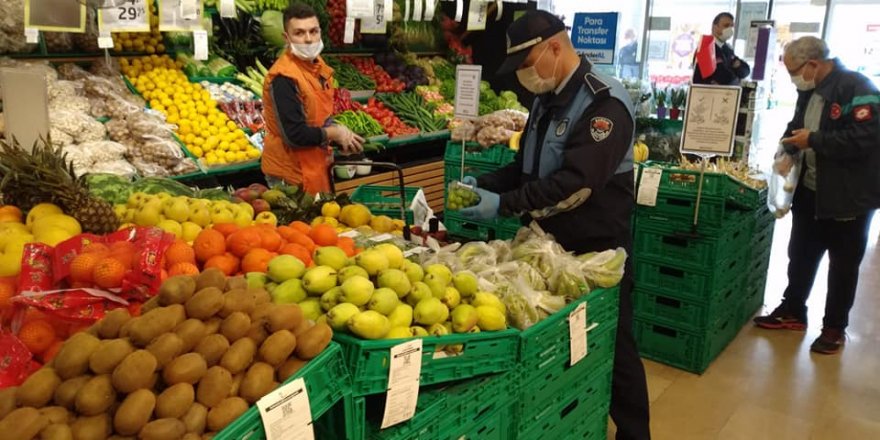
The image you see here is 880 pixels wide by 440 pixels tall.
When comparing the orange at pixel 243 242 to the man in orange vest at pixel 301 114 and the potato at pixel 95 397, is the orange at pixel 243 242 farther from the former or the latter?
the man in orange vest at pixel 301 114

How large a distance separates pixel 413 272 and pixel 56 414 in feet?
3.10

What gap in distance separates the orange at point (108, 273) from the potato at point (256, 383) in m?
0.46

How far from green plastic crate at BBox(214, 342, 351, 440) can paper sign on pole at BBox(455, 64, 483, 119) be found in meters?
2.83

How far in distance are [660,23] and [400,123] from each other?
20.7ft

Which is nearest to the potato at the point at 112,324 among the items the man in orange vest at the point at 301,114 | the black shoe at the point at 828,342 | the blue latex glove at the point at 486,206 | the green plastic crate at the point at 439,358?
the green plastic crate at the point at 439,358

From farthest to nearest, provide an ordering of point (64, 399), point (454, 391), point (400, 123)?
point (400, 123)
point (454, 391)
point (64, 399)

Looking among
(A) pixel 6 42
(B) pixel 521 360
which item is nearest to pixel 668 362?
(B) pixel 521 360

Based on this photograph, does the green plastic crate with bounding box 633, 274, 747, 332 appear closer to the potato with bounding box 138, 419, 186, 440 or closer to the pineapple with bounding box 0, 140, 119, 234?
the pineapple with bounding box 0, 140, 119, 234

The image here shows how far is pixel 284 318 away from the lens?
1.42m

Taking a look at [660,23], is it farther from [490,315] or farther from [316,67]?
[490,315]

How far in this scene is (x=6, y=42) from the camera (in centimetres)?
430

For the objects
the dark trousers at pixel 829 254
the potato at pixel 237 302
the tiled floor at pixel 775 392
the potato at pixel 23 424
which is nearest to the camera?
the potato at pixel 23 424

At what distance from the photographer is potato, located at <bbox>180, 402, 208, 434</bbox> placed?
118cm

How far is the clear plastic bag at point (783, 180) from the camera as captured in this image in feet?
13.2
